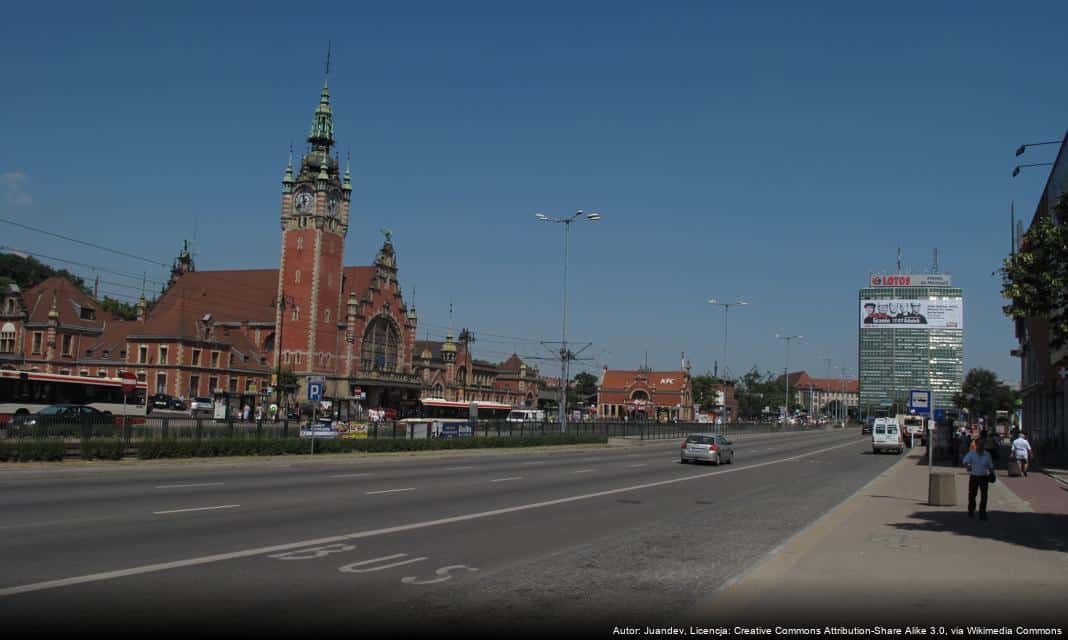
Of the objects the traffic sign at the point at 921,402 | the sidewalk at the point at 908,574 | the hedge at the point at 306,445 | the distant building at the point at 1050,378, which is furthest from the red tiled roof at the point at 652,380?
the sidewalk at the point at 908,574

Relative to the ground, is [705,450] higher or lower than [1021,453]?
lower

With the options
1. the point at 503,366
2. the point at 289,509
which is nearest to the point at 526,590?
the point at 289,509

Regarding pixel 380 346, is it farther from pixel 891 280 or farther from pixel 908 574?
pixel 908 574

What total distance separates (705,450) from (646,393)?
100 meters

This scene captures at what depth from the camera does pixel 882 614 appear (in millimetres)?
8539

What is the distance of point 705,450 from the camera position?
37.4m

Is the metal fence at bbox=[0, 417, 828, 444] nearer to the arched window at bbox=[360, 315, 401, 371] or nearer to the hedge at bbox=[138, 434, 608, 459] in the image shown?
the hedge at bbox=[138, 434, 608, 459]

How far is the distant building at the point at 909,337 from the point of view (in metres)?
92.7

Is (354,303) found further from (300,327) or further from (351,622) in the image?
(351,622)

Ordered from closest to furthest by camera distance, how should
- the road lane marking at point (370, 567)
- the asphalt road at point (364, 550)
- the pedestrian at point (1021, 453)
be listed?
1. the asphalt road at point (364, 550)
2. the road lane marking at point (370, 567)
3. the pedestrian at point (1021, 453)

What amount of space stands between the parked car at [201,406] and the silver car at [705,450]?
41.6m

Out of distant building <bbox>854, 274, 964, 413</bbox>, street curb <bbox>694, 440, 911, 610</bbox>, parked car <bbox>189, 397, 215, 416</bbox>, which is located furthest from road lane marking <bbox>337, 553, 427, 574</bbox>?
distant building <bbox>854, 274, 964, 413</bbox>

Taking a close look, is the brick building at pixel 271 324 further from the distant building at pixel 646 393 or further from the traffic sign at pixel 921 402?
the traffic sign at pixel 921 402

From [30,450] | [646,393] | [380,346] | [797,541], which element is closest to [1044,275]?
[797,541]
